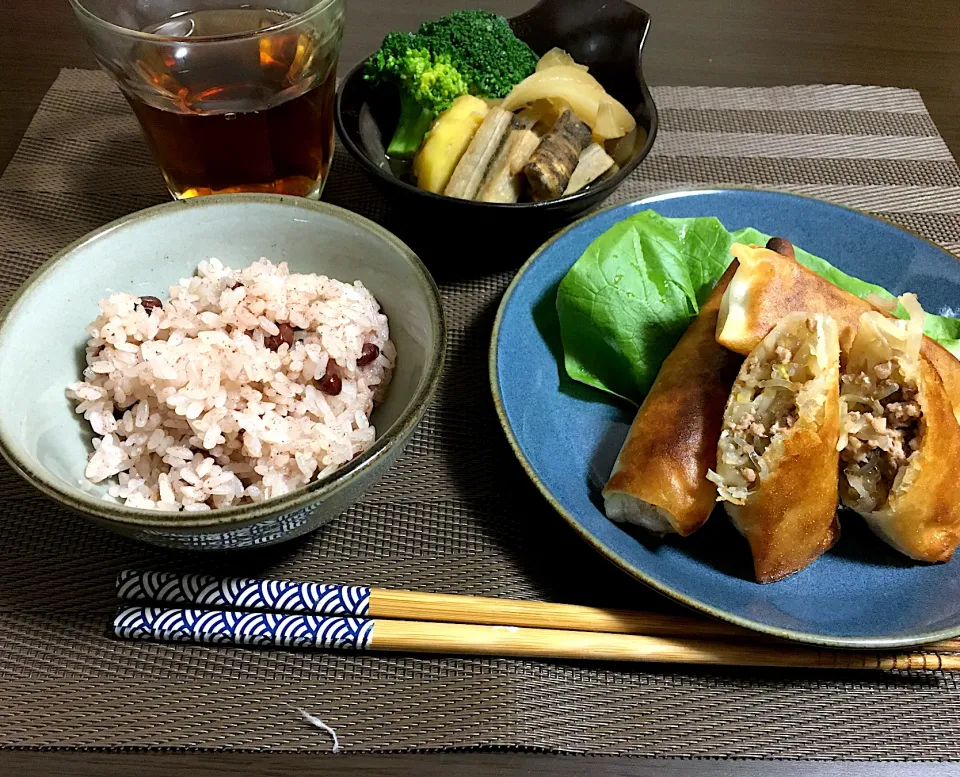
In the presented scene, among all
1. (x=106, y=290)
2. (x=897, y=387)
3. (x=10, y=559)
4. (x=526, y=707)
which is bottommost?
(x=10, y=559)

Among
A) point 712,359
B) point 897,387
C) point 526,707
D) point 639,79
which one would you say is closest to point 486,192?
point 639,79

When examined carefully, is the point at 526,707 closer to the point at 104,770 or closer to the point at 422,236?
the point at 104,770

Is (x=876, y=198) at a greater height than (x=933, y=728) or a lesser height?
greater

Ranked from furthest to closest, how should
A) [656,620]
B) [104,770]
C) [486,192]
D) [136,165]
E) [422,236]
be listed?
[136,165] < [422,236] < [486,192] < [656,620] < [104,770]

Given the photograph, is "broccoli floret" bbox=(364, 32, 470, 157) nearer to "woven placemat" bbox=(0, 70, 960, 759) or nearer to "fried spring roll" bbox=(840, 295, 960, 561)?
"woven placemat" bbox=(0, 70, 960, 759)

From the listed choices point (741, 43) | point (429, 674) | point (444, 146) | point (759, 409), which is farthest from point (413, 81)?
point (741, 43)

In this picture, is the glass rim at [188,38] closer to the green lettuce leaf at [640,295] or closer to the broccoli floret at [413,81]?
the broccoli floret at [413,81]

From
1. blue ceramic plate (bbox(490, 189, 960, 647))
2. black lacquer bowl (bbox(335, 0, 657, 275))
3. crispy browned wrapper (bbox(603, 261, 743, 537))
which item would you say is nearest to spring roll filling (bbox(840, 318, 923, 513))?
blue ceramic plate (bbox(490, 189, 960, 647))

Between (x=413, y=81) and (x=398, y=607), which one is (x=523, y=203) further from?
(x=398, y=607)
